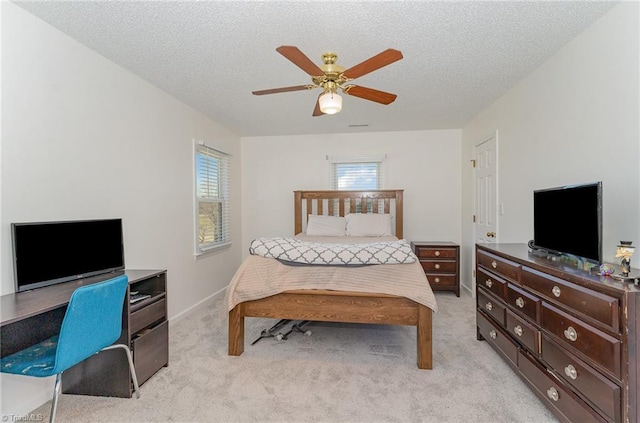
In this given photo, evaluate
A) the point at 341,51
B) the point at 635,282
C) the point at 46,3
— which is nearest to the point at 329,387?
the point at 635,282

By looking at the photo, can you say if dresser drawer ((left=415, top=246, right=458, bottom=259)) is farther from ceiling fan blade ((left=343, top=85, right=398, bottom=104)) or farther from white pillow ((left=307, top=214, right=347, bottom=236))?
ceiling fan blade ((left=343, top=85, right=398, bottom=104))

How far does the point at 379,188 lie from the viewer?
194 inches

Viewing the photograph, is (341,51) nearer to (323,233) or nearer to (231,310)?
(231,310)

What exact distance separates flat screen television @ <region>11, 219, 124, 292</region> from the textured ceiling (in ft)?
4.34

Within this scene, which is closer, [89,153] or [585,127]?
[585,127]

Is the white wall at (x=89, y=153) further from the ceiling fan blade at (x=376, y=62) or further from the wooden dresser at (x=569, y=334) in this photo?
the wooden dresser at (x=569, y=334)

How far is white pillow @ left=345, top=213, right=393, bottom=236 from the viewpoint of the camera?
434 centimetres

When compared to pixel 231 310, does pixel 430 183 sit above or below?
above

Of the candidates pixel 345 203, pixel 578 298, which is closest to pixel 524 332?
pixel 578 298

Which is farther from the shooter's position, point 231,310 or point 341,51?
point 231,310

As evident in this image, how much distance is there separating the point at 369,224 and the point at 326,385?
258 centimetres

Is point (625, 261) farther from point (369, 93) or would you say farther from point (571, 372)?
point (369, 93)

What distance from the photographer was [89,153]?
Result: 7.65ft

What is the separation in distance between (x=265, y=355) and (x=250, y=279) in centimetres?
65
